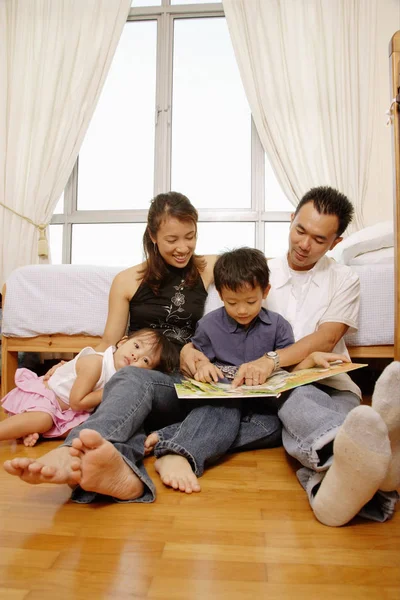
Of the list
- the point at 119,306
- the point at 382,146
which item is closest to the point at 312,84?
the point at 382,146

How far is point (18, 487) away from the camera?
1035 millimetres

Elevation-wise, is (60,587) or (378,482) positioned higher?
(378,482)

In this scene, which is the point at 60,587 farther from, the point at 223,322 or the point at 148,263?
A: the point at 148,263

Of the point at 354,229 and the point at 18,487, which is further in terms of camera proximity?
the point at 354,229

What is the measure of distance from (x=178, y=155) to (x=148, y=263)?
7.03 ft

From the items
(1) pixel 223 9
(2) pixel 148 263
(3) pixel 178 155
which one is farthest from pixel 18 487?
(1) pixel 223 9

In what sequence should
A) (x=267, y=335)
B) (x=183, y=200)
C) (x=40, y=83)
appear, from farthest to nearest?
Result: (x=40, y=83), (x=183, y=200), (x=267, y=335)

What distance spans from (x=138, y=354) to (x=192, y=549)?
691mm

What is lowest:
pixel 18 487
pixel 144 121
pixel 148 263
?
pixel 18 487

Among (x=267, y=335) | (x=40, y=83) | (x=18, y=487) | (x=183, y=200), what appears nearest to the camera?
(x=18, y=487)

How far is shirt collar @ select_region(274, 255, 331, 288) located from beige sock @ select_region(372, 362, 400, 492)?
718 mm

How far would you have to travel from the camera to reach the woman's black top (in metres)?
1.55

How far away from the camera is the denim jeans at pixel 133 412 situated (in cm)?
95

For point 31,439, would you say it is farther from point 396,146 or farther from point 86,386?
point 396,146
